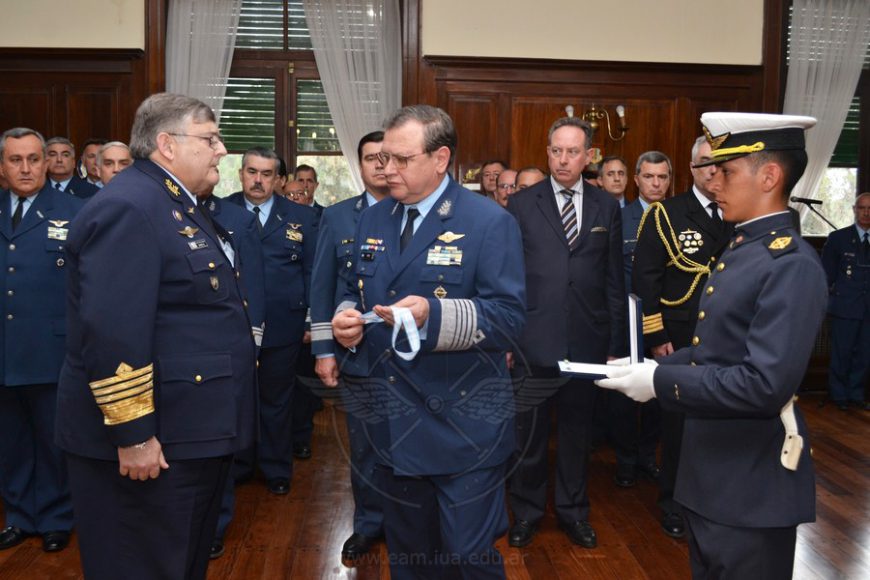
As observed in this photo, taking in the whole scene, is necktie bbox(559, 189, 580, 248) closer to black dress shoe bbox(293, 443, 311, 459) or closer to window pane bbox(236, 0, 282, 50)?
black dress shoe bbox(293, 443, 311, 459)

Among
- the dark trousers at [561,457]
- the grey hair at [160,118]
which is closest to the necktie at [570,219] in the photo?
the dark trousers at [561,457]

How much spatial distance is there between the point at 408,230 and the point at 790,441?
3.76 feet

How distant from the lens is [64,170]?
533cm

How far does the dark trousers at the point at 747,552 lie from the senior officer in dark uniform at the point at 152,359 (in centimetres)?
122

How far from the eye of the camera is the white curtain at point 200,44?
720cm

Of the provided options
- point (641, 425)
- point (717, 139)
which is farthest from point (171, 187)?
point (641, 425)

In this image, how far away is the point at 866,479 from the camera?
15.7ft

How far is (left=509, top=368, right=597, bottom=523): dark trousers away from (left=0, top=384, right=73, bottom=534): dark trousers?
6.42 feet

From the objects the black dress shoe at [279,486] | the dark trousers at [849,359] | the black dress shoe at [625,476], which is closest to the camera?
the black dress shoe at [279,486]

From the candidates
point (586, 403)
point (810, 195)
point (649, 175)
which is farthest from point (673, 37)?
point (586, 403)

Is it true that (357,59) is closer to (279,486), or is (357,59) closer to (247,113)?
(247,113)

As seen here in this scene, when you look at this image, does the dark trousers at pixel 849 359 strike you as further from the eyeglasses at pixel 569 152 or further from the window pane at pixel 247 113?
the window pane at pixel 247 113

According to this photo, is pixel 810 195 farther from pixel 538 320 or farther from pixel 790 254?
pixel 790 254

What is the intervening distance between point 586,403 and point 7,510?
2544 mm
